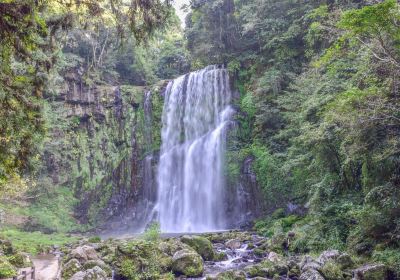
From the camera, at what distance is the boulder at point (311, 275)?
27.1ft

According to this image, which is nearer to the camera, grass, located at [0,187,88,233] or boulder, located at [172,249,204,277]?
boulder, located at [172,249,204,277]

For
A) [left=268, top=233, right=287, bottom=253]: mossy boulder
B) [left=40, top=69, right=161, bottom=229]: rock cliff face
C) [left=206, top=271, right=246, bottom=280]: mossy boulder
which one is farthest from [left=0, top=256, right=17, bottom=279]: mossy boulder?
[left=40, top=69, right=161, bottom=229]: rock cliff face

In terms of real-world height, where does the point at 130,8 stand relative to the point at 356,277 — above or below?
above

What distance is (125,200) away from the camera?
24438 millimetres

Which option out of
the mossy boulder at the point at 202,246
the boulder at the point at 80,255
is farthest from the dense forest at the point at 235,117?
the mossy boulder at the point at 202,246

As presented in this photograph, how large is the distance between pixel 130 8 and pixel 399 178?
7194mm

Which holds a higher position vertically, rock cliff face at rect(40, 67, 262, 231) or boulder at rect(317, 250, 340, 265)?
rock cliff face at rect(40, 67, 262, 231)

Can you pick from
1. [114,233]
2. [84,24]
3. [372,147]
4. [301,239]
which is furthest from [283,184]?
[84,24]

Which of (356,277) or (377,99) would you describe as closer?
(356,277)

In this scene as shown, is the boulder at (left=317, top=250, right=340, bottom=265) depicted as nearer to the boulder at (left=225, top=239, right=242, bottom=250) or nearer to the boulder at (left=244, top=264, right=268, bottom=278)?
the boulder at (left=244, top=264, right=268, bottom=278)

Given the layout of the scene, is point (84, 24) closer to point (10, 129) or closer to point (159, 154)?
point (10, 129)

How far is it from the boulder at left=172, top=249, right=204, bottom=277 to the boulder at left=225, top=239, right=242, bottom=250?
3389mm

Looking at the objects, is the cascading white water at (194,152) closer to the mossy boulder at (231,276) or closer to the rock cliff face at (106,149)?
the rock cliff face at (106,149)

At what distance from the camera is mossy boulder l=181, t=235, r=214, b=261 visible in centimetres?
1170
